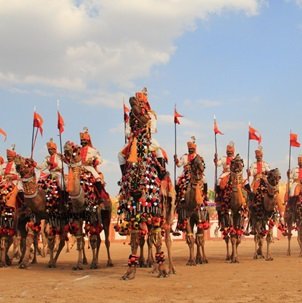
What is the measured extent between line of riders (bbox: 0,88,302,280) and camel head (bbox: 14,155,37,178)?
0.9 inches

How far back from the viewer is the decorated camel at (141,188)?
11.1 meters

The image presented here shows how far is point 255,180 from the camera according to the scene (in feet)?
58.6

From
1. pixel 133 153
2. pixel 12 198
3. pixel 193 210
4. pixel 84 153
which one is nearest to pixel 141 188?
pixel 133 153

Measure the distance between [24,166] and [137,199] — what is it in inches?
137

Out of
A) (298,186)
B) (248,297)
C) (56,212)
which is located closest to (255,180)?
(298,186)

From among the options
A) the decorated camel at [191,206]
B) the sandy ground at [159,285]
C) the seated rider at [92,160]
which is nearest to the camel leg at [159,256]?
the sandy ground at [159,285]

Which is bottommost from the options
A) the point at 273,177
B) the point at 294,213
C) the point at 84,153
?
the point at 294,213

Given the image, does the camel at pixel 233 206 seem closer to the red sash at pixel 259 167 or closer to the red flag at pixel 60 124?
the red sash at pixel 259 167

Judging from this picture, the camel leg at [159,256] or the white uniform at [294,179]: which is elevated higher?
the white uniform at [294,179]

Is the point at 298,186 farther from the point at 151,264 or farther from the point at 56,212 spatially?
the point at 56,212

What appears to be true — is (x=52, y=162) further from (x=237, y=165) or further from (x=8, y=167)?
(x=237, y=165)

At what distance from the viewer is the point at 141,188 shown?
11.0 meters

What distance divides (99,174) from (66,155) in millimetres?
1885

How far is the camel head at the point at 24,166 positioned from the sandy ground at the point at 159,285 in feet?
7.85
